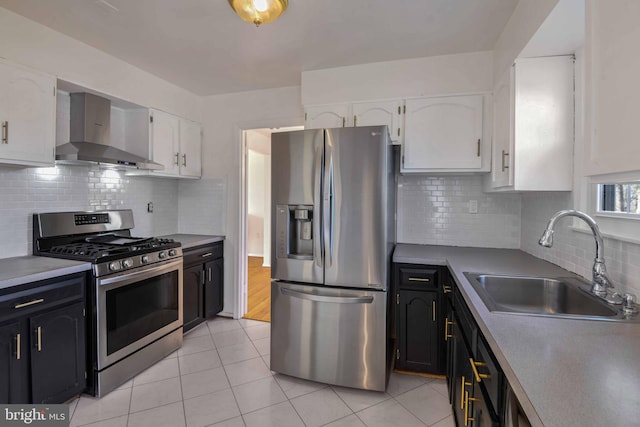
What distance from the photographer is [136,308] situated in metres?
2.34

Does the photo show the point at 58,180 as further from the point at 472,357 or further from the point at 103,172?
the point at 472,357

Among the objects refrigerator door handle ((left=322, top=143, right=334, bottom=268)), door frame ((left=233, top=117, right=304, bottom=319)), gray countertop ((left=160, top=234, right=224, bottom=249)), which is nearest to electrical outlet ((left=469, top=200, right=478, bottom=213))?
refrigerator door handle ((left=322, top=143, right=334, bottom=268))

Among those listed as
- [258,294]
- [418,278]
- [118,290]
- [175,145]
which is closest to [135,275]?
[118,290]

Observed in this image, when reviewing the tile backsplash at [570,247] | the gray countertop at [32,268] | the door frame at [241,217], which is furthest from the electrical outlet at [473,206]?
the gray countertop at [32,268]

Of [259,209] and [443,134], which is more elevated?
[443,134]

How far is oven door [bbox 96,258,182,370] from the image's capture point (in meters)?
2.08

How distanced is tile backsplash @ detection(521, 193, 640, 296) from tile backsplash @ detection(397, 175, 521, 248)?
0.14m

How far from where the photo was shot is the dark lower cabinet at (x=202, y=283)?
Result: 299 cm

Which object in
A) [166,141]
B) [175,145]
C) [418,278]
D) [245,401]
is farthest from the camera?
[175,145]

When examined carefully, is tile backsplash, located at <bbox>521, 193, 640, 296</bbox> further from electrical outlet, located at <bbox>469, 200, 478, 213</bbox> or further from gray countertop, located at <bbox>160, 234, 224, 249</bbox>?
gray countertop, located at <bbox>160, 234, 224, 249</bbox>

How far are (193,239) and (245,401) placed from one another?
1.70 meters

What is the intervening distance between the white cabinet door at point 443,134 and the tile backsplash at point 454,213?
0.33 metres

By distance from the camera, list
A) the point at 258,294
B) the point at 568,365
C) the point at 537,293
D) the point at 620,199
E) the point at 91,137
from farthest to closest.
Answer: the point at 258,294
the point at 91,137
the point at 537,293
the point at 620,199
the point at 568,365

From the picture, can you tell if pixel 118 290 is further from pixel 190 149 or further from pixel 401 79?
pixel 401 79
